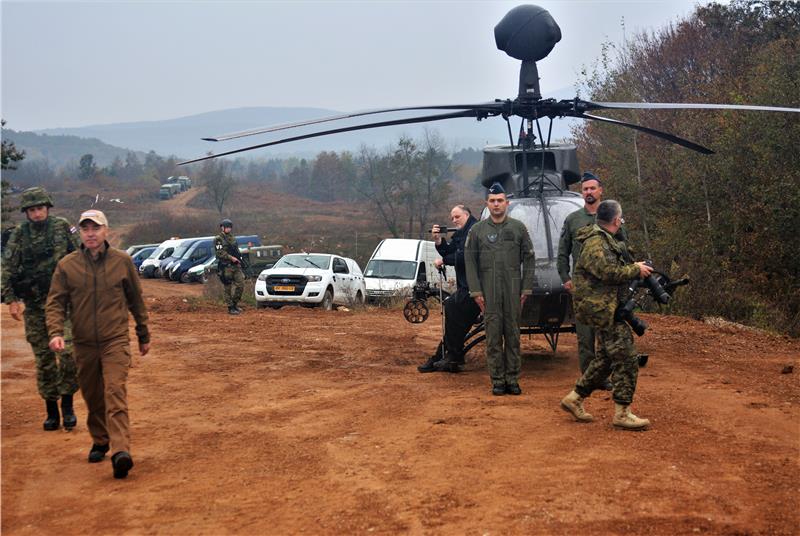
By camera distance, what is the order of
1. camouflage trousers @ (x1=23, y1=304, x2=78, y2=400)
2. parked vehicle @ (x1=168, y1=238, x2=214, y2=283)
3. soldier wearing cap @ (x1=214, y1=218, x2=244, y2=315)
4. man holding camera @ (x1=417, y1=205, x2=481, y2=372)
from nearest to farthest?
camouflage trousers @ (x1=23, y1=304, x2=78, y2=400), man holding camera @ (x1=417, y1=205, x2=481, y2=372), soldier wearing cap @ (x1=214, y1=218, x2=244, y2=315), parked vehicle @ (x1=168, y1=238, x2=214, y2=283)

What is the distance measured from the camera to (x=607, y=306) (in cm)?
739

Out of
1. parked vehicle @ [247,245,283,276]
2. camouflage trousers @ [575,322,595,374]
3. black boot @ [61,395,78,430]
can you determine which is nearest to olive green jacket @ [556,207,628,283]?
camouflage trousers @ [575,322,595,374]

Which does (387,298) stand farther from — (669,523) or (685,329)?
(669,523)

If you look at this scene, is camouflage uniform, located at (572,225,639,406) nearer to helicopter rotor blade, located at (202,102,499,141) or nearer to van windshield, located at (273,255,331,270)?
helicopter rotor blade, located at (202,102,499,141)

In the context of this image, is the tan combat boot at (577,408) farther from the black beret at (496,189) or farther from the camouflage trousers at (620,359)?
the black beret at (496,189)

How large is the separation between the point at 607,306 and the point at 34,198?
5.30m

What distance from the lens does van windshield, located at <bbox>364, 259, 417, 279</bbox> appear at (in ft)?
85.0

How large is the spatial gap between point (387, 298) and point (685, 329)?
11.1m

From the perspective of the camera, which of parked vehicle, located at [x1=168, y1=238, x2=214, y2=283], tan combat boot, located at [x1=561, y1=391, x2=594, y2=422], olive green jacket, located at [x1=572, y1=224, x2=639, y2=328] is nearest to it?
olive green jacket, located at [x1=572, y1=224, x2=639, y2=328]

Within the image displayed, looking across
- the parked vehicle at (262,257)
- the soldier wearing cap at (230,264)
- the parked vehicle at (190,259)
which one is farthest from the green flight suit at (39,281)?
the parked vehicle at (262,257)

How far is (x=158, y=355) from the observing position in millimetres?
12922

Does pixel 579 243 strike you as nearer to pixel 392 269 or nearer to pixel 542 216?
pixel 542 216

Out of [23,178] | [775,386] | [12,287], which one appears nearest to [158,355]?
[12,287]

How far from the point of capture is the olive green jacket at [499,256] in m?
9.24
